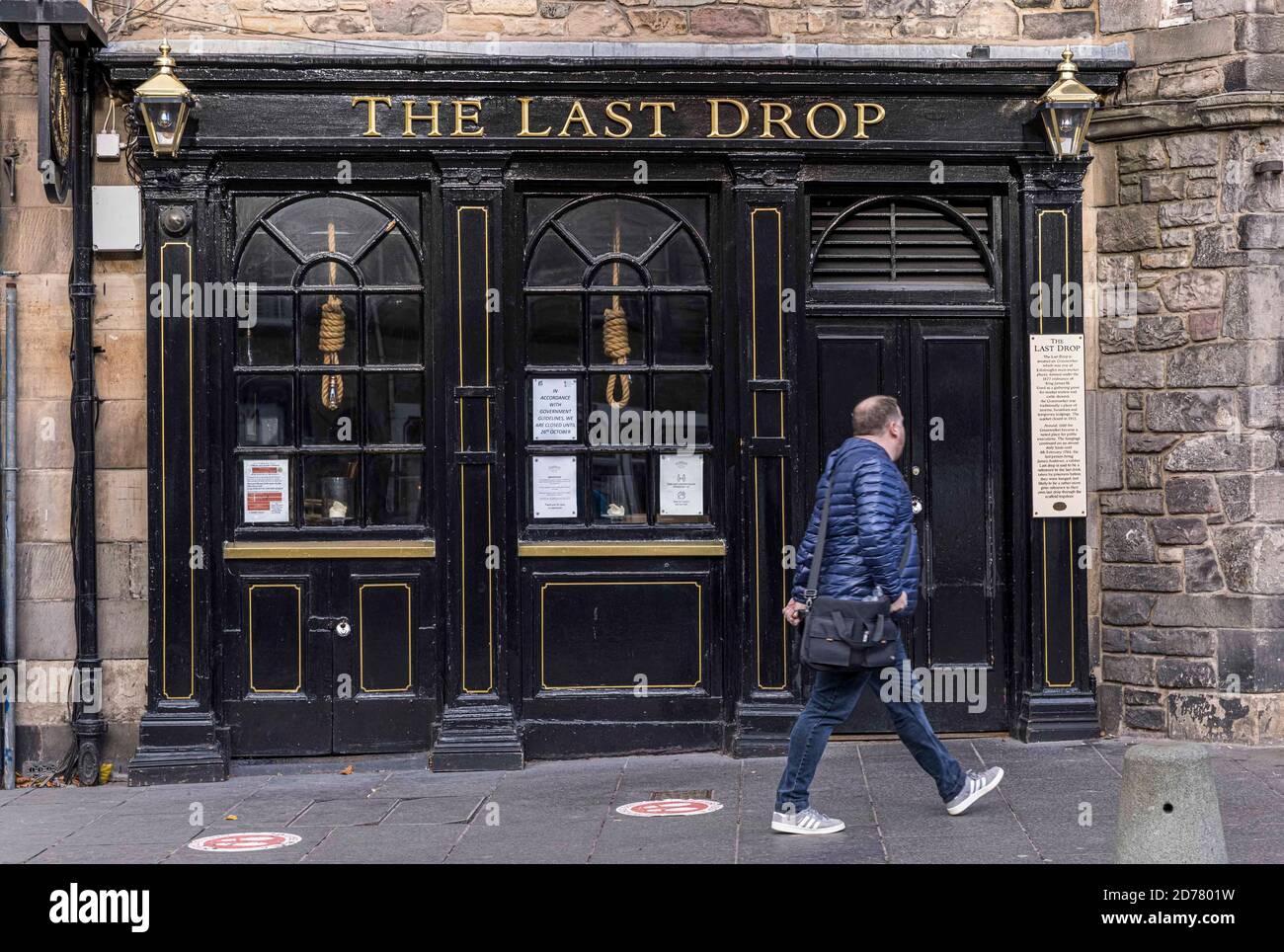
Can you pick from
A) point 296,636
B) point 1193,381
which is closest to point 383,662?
point 296,636

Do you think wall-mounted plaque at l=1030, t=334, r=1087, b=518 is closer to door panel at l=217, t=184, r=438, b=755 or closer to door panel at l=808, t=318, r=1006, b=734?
door panel at l=808, t=318, r=1006, b=734

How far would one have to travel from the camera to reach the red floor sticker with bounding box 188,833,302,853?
23.6 ft

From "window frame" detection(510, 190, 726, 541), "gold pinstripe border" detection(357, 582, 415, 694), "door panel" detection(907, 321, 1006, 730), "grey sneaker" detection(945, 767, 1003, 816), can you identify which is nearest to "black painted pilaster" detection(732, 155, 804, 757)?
"window frame" detection(510, 190, 726, 541)

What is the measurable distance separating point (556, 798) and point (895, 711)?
2.04 meters

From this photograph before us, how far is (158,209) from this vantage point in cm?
885

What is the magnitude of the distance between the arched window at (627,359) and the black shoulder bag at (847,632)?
2418 mm

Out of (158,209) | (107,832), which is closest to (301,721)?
(107,832)

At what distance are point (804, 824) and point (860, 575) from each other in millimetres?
1216

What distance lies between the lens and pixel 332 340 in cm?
909

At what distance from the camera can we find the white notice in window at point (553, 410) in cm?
914

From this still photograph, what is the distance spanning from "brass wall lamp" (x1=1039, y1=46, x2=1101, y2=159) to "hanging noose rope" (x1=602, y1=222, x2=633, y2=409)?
2.60 meters

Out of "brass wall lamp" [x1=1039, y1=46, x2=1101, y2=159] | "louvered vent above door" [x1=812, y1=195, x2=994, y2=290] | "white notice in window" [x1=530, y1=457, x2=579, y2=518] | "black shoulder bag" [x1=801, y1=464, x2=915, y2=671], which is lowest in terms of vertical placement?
"black shoulder bag" [x1=801, y1=464, x2=915, y2=671]

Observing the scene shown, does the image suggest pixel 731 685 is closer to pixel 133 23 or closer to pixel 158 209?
pixel 158 209

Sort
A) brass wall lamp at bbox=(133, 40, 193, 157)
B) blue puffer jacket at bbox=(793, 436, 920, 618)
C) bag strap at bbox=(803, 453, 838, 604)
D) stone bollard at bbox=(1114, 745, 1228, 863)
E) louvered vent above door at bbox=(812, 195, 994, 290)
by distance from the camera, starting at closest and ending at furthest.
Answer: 1. stone bollard at bbox=(1114, 745, 1228, 863)
2. blue puffer jacket at bbox=(793, 436, 920, 618)
3. bag strap at bbox=(803, 453, 838, 604)
4. brass wall lamp at bbox=(133, 40, 193, 157)
5. louvered vent above door at bbox=(812, 195, 994, 290)
